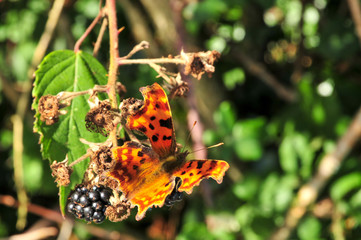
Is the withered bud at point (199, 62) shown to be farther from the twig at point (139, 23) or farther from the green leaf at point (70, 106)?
the twig at point (139, 23)

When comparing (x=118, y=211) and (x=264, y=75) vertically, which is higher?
(x=264, y=75)

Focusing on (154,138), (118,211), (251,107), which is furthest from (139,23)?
(118,211)

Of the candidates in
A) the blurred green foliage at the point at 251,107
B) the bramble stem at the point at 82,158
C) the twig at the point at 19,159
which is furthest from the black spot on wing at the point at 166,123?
the twig at the point at 19,159

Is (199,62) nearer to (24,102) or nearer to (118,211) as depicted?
(118,211)

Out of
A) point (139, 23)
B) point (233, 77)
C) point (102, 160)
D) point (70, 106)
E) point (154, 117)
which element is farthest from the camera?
point (233, 77)

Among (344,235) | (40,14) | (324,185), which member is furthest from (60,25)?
(344,235)

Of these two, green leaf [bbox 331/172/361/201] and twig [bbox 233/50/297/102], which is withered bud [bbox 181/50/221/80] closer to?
green leaf [bbox 331/172/361/201]

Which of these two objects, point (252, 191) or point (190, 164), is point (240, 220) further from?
point (190, 164)

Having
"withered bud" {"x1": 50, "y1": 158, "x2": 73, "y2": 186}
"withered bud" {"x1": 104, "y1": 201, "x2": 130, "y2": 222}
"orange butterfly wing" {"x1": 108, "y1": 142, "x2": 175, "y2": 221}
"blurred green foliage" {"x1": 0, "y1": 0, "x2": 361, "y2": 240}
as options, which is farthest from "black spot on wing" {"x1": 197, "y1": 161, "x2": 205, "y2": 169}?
"blurred green foliage" {"x1": 0, "y1": 0, "x2": 361, "y2": 240}
